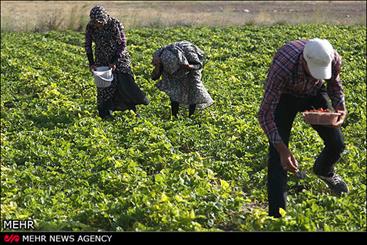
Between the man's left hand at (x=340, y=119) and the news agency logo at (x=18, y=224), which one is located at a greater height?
the man's left hand at (x=340, y=119)

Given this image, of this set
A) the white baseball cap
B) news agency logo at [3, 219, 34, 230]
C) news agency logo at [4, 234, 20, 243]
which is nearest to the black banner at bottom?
news agency logo at [4, 234, 20, 243]

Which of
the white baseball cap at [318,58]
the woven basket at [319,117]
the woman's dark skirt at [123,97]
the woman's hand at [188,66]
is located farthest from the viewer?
the woman's dark skirt at [123,97]

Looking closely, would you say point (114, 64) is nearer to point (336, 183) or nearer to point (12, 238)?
point (336, 183)

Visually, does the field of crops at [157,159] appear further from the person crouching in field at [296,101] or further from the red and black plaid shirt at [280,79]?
the red and black plaid shirt at [280,79]

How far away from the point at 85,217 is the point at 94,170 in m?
1.43

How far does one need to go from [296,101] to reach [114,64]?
4.30m

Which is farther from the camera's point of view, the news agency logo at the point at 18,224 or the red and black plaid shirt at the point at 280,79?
the news agency logo at the point at 18,224

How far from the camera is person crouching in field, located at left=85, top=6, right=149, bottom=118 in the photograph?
368 inches

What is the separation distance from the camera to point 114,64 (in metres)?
9.38

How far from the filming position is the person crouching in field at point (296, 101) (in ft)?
17.0

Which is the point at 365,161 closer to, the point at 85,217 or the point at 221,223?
the point at 221,223

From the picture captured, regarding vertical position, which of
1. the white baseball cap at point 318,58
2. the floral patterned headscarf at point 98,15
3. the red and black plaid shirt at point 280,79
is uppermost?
the white baseball cap at point 318,58

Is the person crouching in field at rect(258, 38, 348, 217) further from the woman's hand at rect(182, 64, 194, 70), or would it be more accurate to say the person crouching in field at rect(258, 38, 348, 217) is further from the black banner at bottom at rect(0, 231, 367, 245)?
the woman's hand at rect(182, 64, 194, 70)

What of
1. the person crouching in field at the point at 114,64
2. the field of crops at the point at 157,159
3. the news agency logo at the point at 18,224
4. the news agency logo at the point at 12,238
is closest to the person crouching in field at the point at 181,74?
the field of crops at the point at 157,159
